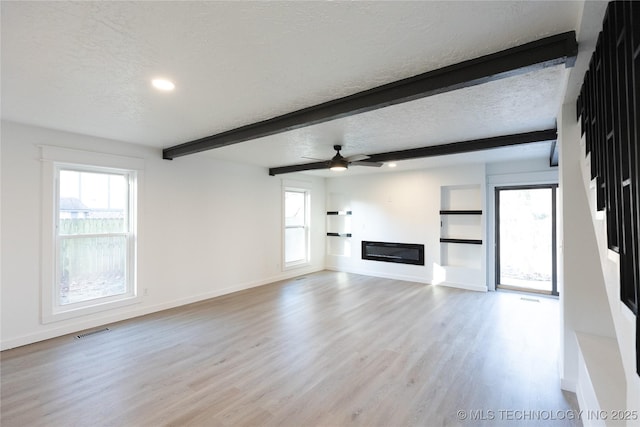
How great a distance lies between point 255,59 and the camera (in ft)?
6.56

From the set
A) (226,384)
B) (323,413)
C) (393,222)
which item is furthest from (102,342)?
(393,222)

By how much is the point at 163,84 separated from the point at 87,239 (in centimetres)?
293

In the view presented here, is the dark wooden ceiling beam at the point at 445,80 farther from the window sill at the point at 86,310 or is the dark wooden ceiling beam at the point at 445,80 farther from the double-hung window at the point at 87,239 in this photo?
the window sill at the point at 86,310

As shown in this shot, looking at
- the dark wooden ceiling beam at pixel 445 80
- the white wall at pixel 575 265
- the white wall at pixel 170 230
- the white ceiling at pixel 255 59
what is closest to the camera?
the white ceiling at pixel 255 59

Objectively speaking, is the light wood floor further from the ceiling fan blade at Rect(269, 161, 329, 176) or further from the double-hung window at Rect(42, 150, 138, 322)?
the ceiling fan blade at Rect(269, 161, 329, 176)

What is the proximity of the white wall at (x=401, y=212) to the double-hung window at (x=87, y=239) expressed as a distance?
16.0 feet

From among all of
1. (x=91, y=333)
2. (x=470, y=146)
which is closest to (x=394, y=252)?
(x=470, y=146)

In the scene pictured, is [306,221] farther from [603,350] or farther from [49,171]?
[603,350]

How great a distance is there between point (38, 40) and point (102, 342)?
3.22 metres

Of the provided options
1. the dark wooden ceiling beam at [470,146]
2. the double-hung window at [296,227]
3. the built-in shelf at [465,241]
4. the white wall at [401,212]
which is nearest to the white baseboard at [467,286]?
the white wall at [401,212]

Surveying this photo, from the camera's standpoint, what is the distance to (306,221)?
25.4 feet

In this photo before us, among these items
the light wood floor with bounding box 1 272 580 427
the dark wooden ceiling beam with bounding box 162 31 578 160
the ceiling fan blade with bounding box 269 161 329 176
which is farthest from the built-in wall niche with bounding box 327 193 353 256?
the dark wooden ceiling beam with bounding box 162 31 578 160

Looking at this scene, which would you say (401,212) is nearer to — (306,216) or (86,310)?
(306,216)

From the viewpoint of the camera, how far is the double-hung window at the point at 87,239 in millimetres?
3686
